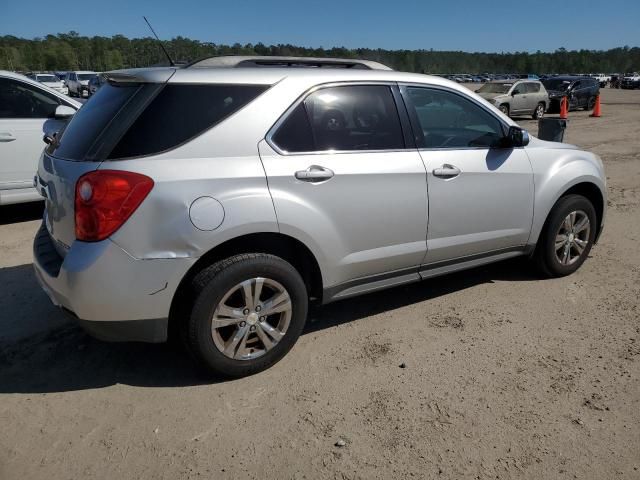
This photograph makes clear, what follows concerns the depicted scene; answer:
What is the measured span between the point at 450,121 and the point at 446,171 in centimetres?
58

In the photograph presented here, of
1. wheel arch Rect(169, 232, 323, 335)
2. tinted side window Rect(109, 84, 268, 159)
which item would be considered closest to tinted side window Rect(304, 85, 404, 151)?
tinted side window Rect(109, 84, 268, 159)

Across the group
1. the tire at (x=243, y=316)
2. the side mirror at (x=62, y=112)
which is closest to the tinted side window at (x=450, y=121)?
the tire at (x=243, y=316)

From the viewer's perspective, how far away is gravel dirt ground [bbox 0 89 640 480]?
241cm

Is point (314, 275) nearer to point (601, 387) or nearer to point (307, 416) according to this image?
point (307, 416)

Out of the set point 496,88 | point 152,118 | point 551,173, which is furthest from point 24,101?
point 496,88

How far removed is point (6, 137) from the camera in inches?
232

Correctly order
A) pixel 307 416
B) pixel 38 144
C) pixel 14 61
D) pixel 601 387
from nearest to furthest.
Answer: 1. pixel 307 416
2. pixel 601 387
3. pixel 38 144
4. pixel 14 61

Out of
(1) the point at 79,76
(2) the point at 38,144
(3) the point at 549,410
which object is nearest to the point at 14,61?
(1) the point at 79,76

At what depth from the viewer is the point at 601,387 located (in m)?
2.97

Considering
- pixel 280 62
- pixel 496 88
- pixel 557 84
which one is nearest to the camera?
pixel 280 62

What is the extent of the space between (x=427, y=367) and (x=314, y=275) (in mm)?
890

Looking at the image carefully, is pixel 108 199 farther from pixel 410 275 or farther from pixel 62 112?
pixel 62 112

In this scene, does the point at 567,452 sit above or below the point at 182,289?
below

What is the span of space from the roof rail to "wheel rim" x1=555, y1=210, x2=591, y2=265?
2.06 m
